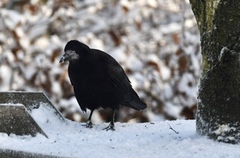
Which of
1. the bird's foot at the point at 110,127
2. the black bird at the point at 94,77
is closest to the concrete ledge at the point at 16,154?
the bird's foot at the point at 110,127

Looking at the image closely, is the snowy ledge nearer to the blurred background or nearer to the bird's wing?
the bird's wing

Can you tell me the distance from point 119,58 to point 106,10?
1557 millimetres

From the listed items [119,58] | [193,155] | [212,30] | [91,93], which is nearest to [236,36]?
[212,30]

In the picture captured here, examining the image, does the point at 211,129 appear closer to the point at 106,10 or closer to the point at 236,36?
the point at 236,36

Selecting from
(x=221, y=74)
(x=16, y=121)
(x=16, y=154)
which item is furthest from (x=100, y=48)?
(x=16, y=154)

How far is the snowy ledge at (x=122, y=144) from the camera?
2.79 metres

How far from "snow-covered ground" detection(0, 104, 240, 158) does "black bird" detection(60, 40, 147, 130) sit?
0.64 metres

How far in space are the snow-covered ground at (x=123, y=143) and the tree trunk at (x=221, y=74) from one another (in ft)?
0.26

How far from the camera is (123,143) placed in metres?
3.08

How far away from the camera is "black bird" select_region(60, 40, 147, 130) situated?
14.0 feet

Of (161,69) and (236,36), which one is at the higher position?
(236,36)

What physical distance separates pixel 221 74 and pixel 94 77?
129 cm

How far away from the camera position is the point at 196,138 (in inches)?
125

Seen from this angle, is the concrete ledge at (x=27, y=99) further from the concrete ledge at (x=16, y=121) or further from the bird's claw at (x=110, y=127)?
the concrete ledge at (x=16, y=121)
